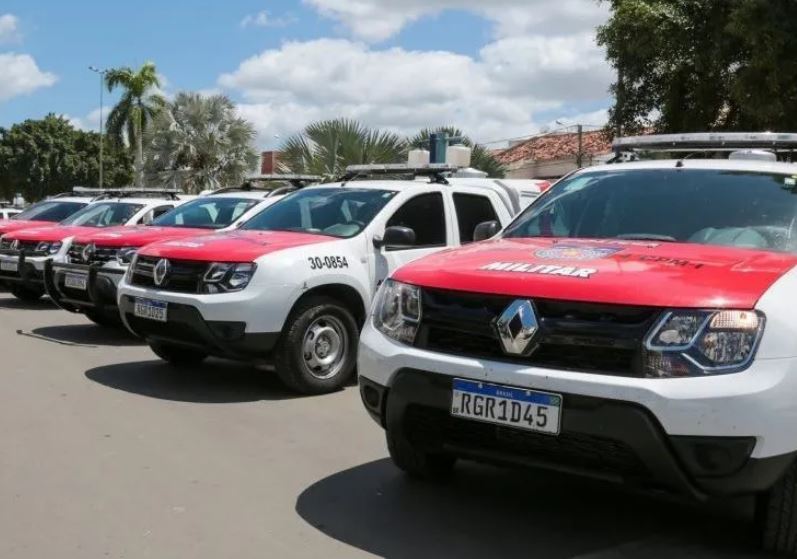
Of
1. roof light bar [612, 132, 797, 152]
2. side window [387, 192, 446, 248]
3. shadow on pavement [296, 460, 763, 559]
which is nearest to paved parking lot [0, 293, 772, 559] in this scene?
shadow on pavement [296, 460, 763, 559]

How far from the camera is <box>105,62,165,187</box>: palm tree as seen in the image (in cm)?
5056

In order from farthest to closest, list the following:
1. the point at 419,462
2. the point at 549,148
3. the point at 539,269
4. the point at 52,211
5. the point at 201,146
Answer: the point at 549,148 < the point at 201,146 < the point at 52,211 < the point at 419,462 < the point at 539,269

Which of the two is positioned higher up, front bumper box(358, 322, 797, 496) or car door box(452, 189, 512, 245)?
car door box(452, 189, 512, 245)

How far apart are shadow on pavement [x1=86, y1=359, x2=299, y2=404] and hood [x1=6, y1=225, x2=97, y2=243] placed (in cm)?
425

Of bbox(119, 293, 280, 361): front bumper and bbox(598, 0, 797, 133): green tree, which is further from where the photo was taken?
bbox(598, 0, 797, 133): green tree

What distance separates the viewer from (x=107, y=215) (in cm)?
1230

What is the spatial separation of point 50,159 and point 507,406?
59.8 metres

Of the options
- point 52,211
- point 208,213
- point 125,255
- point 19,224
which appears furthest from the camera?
point 52,211

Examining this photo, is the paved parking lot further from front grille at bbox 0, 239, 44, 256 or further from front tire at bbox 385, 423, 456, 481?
front grille at bbox 0, 239, 44, 256

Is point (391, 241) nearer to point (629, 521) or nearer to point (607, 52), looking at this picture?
point (629, 521)

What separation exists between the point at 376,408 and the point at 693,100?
13.1 metres

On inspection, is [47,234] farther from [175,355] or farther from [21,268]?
[175,355]

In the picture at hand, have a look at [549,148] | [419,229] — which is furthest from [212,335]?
[549,148]

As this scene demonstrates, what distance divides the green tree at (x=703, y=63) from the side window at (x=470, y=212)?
19.7 feet
